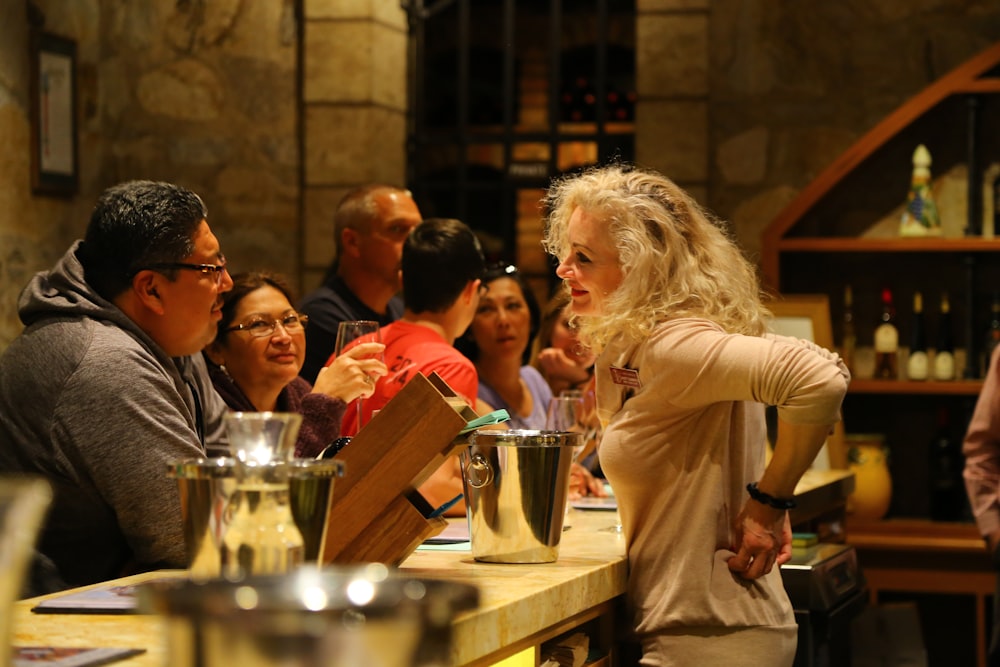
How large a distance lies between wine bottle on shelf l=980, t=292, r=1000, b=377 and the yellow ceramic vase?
52cm

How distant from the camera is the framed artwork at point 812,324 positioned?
16.5ft

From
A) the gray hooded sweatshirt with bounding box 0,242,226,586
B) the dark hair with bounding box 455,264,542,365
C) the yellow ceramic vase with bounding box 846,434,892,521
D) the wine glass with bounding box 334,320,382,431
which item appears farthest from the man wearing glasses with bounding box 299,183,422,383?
the gray hooded sweatshirt with bounding box 0,242,226,586

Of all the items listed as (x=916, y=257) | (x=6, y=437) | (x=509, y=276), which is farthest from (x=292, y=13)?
(x=6, y=437)

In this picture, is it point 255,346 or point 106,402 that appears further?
point 255,346

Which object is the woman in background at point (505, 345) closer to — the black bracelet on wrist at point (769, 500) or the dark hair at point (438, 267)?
the dark hair at point (438, 267)

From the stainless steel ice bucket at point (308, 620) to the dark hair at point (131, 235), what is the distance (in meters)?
1.58

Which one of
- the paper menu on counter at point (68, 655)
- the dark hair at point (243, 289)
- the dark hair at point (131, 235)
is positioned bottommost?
the paper menu on counter at point (68, 655)

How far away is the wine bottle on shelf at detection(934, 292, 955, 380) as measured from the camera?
203 inches

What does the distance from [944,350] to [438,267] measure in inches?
105

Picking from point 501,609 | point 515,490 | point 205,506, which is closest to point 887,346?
point 515,490

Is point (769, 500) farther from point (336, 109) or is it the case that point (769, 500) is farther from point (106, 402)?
point (336, 109)

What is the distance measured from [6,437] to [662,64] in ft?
12.6

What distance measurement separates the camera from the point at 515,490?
2127mm

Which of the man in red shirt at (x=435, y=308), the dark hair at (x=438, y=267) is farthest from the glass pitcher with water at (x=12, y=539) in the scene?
the dark hair at (x=438, y=267)
